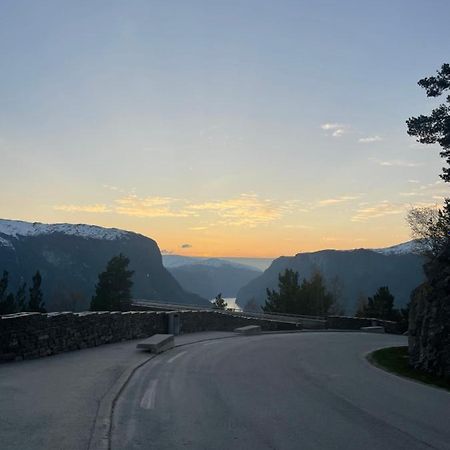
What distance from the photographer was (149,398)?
378 inches

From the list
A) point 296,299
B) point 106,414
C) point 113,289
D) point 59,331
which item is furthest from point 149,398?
point 296,299

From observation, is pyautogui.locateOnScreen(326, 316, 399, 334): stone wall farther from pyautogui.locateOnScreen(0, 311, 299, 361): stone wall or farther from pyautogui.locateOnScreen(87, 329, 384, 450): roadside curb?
pyautogui.locateOnScreen(87, 329, 384, 450): roadside curb

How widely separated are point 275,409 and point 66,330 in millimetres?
9001

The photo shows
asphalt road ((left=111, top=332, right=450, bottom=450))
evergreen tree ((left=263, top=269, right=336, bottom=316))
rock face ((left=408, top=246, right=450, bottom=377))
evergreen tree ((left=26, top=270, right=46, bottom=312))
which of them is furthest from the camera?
evergreen tree ((left=263, top=269, right=336, bottom=316))

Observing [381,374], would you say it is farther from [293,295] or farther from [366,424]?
[293,295]

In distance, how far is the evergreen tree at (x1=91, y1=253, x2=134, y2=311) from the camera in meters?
64.9

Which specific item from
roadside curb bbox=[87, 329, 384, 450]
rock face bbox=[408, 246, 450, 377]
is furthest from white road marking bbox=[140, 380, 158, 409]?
rock face bbox=[408, 246, 450, 377]

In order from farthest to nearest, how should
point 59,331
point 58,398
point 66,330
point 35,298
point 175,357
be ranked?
point 35,298 → point 175,357 → point 66,330 → point 59,331 → point 58,398

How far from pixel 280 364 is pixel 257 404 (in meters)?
6.47

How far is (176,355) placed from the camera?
1736 centimetres

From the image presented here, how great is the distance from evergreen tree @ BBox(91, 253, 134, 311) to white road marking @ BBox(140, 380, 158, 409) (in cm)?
5438

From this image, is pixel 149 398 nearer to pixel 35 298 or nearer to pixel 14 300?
pixel 35 298

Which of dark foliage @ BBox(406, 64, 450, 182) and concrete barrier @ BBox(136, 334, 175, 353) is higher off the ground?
dark foliage @ BBox(406, 64, 450, 182)

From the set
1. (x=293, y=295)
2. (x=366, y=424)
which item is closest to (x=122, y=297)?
(x=293, y=295)
